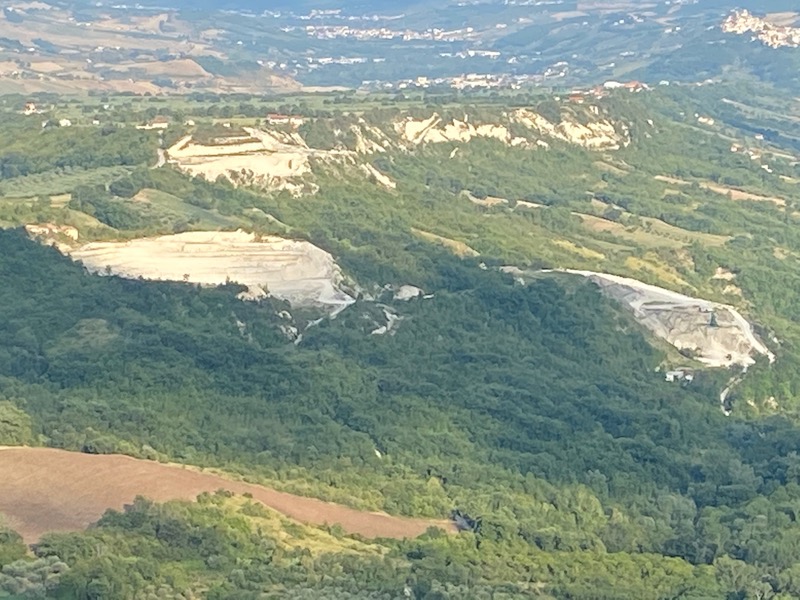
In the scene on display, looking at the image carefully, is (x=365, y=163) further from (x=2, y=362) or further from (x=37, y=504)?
(x=37, y=504)

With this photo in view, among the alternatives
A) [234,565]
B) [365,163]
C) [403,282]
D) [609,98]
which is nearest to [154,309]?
[403,282]

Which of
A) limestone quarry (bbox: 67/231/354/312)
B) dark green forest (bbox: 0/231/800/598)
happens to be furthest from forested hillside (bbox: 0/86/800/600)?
limestone quarry (bbox: 67/231/354/312)

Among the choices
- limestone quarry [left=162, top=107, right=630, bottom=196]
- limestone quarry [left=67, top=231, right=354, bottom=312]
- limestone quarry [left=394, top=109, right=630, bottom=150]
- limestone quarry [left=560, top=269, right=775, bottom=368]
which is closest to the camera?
limestone quarry [left=67, top=231, right=354, bottom=312]

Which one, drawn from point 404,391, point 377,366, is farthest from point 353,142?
point 404,391

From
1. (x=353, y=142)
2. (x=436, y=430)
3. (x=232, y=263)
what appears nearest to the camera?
(x=436, y=430)

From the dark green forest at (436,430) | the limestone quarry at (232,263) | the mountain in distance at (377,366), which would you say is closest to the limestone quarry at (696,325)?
the mountain in distance at (377,366)

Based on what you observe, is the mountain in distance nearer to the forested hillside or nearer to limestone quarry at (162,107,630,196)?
the forested hillside

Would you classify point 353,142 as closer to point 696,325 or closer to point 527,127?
point 527,127

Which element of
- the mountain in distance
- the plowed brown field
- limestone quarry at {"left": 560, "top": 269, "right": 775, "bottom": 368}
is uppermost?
the plowed brown field
